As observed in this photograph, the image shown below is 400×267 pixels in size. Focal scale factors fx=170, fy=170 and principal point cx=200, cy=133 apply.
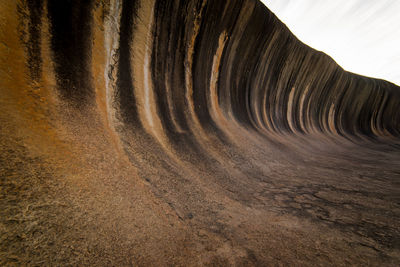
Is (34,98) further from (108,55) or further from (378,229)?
(378,229)

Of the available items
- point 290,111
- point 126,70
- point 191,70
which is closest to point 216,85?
point 191,70

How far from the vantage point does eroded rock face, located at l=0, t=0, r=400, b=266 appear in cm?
67

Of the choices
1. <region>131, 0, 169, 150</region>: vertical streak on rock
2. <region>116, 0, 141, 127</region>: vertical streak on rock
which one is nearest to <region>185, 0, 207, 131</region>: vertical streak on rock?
<region>131, 0, 169, 150</region>: vertical streak on rock

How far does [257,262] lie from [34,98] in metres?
1.33

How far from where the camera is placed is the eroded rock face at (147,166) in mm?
667

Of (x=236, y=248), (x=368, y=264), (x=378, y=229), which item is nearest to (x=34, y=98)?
(x=236, y=248)

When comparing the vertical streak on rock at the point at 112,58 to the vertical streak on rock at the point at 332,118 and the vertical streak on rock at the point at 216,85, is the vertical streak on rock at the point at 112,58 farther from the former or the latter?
the vertical streak on rock at the point at 332,118

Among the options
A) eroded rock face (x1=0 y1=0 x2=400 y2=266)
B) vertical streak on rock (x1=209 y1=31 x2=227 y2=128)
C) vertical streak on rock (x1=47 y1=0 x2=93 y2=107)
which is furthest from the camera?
vertical streak on rock (x1=209 y1=31 x2=227 y2=128)

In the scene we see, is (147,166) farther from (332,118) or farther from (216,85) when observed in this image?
(332,118)

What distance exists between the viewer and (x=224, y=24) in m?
2.30

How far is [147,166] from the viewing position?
3.83 feet

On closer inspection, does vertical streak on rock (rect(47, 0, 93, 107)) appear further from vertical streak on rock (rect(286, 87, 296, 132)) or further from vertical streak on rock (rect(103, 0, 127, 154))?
vertical streak on rock (rect(286, 87, 296, 132))

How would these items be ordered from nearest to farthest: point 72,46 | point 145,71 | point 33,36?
1. point 33,36
2. point 72,46
3. point 145,71

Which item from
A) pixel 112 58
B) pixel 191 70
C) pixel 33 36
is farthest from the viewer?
pixel 191 70
